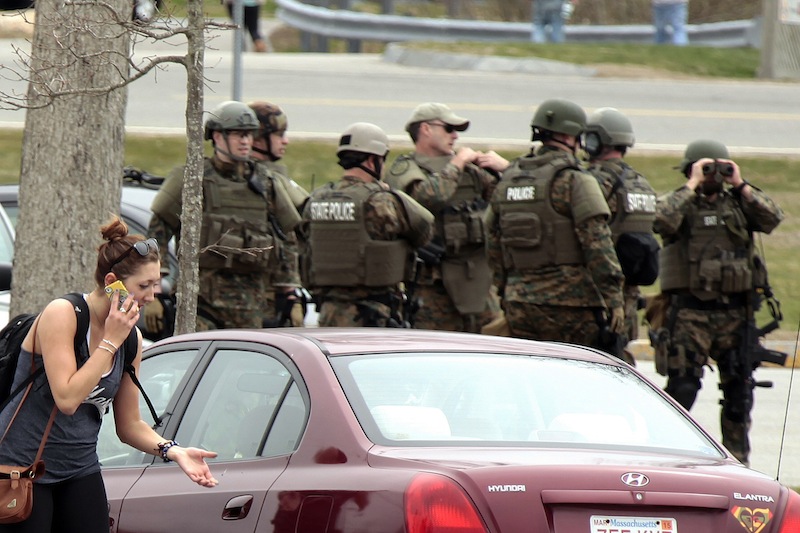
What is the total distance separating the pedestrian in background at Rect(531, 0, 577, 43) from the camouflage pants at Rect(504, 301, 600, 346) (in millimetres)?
17312

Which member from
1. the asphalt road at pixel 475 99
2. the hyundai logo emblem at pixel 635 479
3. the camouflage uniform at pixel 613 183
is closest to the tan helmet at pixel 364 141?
the camouflage uniform at pixel 613 183

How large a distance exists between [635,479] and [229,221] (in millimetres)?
5241

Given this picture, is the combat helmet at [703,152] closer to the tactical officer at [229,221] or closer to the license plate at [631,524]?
the tactical officer at [229,221]

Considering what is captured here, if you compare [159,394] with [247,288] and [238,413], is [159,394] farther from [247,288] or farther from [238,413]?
[247,288]

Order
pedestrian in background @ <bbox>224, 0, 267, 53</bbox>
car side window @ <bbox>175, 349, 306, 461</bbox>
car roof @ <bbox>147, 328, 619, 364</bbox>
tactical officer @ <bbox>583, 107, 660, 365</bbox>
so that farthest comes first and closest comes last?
pedestrian in background @ <bbox>224, 0, 267, 53</bbox>
tactical officer @ <bbox>583, 107, 660, 365</bbox>
car roof @ <bbox>147, 328, 619, 364</bbox>
car side window @ <bbox>175, 349, 306, 461</bbox>

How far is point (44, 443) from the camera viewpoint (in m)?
4.73

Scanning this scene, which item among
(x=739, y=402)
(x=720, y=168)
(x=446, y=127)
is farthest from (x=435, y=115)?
(x=739, y=402)

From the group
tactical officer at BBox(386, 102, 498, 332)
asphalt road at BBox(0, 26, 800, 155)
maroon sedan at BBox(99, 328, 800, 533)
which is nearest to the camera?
maroon sedan at BBox(99, 328, 800, 533)

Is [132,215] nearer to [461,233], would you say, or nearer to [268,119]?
[268,119]

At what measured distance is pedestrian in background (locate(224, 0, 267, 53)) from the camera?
80.1 ft

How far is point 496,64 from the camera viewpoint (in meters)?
24.3

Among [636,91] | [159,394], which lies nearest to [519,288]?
[159,394]

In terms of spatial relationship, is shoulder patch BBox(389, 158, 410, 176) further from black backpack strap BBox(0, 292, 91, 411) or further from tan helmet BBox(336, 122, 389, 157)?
black backpack strap BBox(0, 292, 91, 411)

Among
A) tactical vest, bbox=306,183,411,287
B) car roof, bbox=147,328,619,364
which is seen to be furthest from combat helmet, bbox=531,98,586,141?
car roof, bbox=147,328,619,364
